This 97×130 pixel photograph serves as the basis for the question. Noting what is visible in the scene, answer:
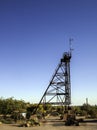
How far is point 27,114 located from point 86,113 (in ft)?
72.9

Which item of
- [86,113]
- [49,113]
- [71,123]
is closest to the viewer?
[71,123]

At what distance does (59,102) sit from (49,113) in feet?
47.3

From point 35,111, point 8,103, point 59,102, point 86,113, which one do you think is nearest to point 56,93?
point 59,102


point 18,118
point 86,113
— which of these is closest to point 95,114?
point 86,113

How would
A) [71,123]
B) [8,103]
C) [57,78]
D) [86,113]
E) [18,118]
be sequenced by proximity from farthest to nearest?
1. [86,113]
2. [8,103]
3. [57,78]
4. [18,118]
5. [71,123]

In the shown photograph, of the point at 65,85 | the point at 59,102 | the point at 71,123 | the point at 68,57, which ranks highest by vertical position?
the point at 68,57

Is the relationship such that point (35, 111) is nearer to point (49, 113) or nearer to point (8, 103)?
point (8, 103)

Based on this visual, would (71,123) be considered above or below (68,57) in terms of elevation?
below

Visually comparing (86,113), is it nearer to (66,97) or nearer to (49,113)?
(49,113)

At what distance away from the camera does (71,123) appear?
34438 mm

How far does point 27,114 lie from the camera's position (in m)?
46.9

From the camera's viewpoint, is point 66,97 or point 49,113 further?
point 49,113

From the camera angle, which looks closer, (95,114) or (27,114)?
(27,114)

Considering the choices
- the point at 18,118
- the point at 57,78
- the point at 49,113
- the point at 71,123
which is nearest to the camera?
the point at 71,123
